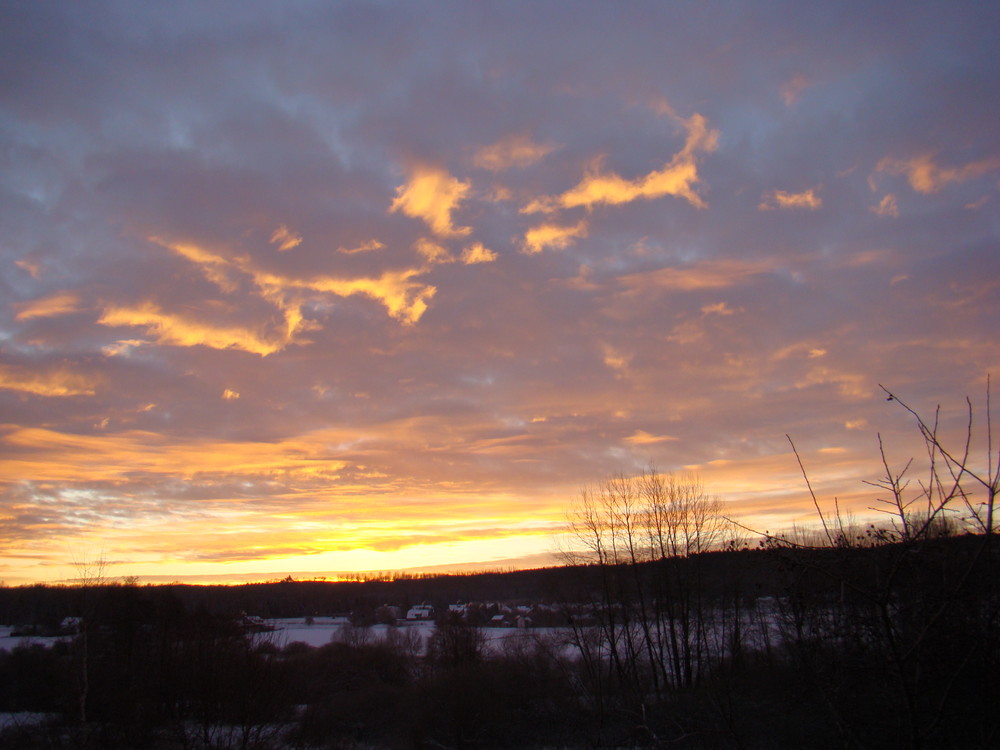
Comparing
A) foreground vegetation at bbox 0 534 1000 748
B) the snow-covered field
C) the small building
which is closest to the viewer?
foreground vegetation at bbox 0 534 1000 748

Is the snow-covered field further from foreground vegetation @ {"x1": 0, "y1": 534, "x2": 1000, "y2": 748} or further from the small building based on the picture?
the small building

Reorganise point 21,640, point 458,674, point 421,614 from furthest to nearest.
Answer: point 421,614
point 21,640
point 458,674

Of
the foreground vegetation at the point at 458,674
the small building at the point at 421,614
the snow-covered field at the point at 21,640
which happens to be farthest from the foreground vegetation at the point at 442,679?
the small building at the point at 421,614

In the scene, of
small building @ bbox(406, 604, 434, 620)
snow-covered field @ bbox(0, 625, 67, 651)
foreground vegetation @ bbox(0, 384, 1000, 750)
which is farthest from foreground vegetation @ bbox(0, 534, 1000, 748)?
small building @ bbox(406, 604, 434, 620)

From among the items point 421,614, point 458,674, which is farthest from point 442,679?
point 421,614

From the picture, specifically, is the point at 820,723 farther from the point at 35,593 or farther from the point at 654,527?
the point at 35,593

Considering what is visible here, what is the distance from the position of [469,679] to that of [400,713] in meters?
6.53

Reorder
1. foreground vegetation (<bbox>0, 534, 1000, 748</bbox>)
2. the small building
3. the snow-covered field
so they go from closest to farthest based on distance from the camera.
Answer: foreground vegetation (<bbox>0, 534, 1000, 748</bbox>)
the snow-covered field
the small building

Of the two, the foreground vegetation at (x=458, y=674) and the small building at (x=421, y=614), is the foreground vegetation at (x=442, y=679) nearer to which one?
the foreground vegetation at (x=458, y=674)

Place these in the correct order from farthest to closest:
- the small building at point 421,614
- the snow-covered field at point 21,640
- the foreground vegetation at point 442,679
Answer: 1. the small building at point 421,614
2. the snow-covered field at point 21,640
3. the foreground vegetation at point 442,679

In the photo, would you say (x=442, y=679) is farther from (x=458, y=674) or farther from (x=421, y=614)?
(x=421, y=614)

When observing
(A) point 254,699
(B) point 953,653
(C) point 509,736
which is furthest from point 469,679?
(B) point 953,653

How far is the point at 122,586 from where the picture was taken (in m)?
48.6

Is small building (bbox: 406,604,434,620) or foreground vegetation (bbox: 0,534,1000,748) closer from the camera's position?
foreground vegetation (bbox: 0,534,1000,748)
